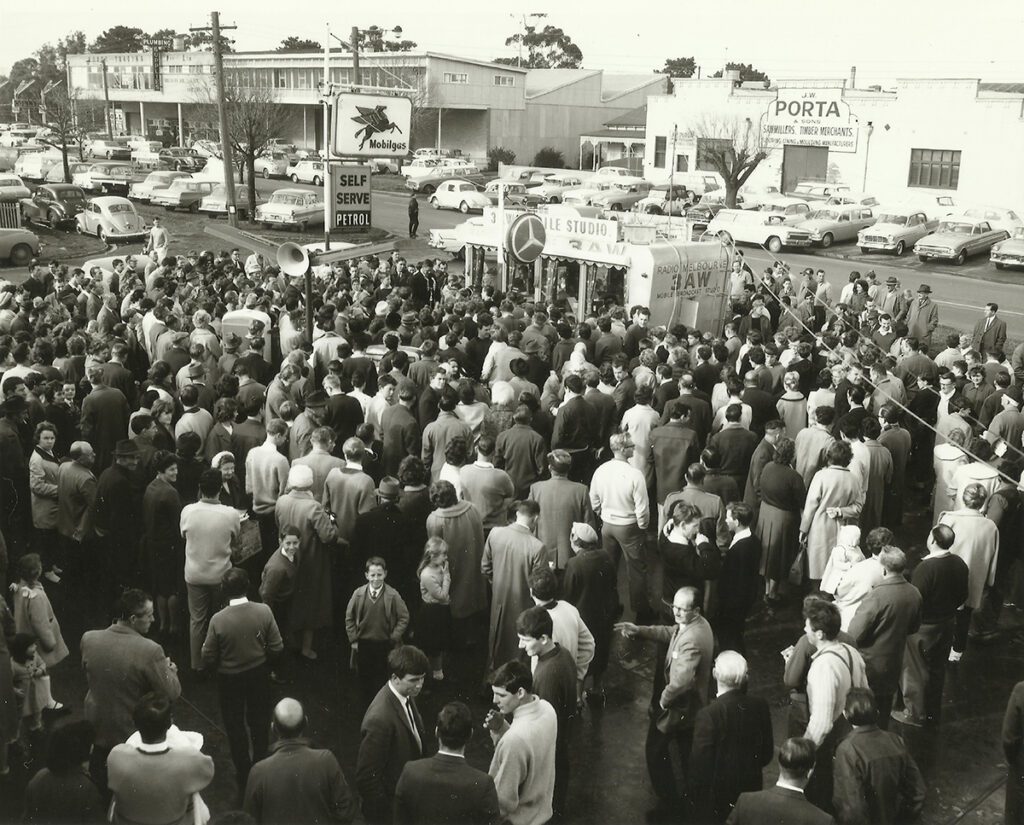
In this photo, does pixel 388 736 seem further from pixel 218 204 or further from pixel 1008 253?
pixel 218 204

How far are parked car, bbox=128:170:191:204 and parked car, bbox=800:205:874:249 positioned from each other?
1015 inches

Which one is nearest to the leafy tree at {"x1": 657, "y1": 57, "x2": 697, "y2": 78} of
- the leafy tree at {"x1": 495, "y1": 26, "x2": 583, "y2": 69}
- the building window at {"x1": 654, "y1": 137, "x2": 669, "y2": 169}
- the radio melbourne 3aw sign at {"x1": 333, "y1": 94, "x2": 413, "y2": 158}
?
the leafy tree at {"x1": 495, "y1": 26, "x2": 583, "y2": 69}

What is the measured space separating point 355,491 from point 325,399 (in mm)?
1881

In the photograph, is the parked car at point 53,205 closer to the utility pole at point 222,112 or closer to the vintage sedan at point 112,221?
the vintage sedan at point 112,221

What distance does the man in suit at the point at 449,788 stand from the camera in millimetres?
4352

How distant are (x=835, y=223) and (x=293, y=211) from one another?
19.4m

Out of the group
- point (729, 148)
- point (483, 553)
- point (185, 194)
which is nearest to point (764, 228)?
point (729, 148)

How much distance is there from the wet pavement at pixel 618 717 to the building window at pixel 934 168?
1502 inches

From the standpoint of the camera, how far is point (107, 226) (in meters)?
32.2

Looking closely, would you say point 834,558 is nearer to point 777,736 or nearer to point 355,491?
point 777,736

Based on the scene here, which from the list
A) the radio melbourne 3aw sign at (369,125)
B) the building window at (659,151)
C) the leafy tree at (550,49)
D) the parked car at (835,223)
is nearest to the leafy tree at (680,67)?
the leafy tree at (550,49)

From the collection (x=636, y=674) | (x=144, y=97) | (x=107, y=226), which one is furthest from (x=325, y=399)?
(x=144, y=97)

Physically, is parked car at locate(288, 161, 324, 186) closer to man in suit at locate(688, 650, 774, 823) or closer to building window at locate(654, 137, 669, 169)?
building window at locate(654, 137, 669, 169)

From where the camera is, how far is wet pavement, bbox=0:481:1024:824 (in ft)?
20.6
